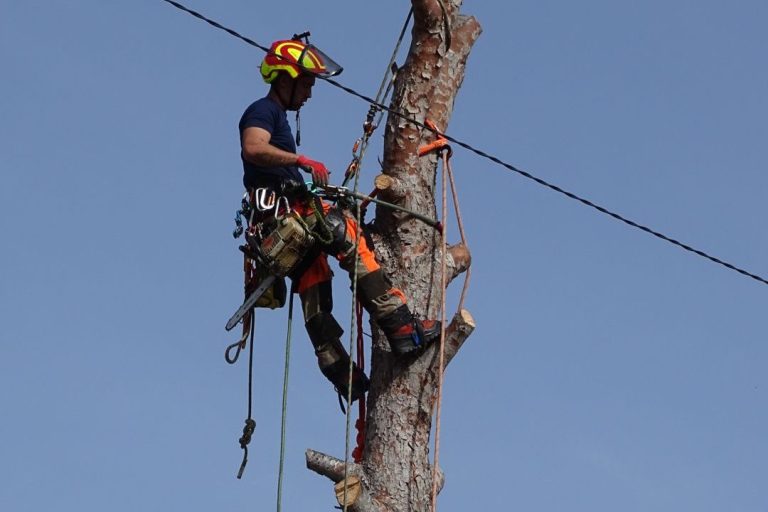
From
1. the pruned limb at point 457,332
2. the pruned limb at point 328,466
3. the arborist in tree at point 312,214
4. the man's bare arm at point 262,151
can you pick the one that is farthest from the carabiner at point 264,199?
the pruned limb at point 328,466

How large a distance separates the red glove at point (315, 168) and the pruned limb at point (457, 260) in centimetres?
68

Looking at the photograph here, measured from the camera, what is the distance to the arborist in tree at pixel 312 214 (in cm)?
642

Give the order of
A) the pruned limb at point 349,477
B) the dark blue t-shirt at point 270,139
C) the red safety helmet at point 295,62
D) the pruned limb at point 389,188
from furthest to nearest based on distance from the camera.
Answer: the red safety helmet at point 295,62 < the dark blue t-shirt at point 270,139 < the pruned limb at point 389,188 < the pruned limb at point 349,477

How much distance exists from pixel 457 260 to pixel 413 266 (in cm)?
24

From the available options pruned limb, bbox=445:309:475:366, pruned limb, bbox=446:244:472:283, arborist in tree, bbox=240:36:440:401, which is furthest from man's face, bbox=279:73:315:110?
pruned limb, bbox=445:309:475:366


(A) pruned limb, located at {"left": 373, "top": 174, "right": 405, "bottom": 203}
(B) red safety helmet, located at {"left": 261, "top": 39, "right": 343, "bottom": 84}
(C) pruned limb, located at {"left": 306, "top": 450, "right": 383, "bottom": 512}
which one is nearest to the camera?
(C) pruned limb, located at {"left": 306, "top": 450, "right": 383, "bottom": 512}

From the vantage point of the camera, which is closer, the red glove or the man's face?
the red glove

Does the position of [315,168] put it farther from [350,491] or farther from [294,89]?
[350,491]

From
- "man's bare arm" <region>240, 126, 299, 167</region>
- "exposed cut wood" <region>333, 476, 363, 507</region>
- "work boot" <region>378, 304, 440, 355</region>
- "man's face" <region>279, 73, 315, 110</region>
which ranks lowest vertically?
"exposed cut wood" <region>333, 476, 363, 507</region>

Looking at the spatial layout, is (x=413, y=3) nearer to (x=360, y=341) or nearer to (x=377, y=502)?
(x=360, y=341)

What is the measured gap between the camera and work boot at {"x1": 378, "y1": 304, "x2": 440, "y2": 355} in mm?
6377

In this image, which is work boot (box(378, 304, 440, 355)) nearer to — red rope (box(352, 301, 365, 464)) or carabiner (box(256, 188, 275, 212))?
red rope (box(352, 301, 365, 464))

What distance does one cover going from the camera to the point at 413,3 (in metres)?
6.69

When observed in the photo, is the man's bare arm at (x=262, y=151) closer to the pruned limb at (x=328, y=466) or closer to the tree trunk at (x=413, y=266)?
the tree trunk at (x=413, y=266)
